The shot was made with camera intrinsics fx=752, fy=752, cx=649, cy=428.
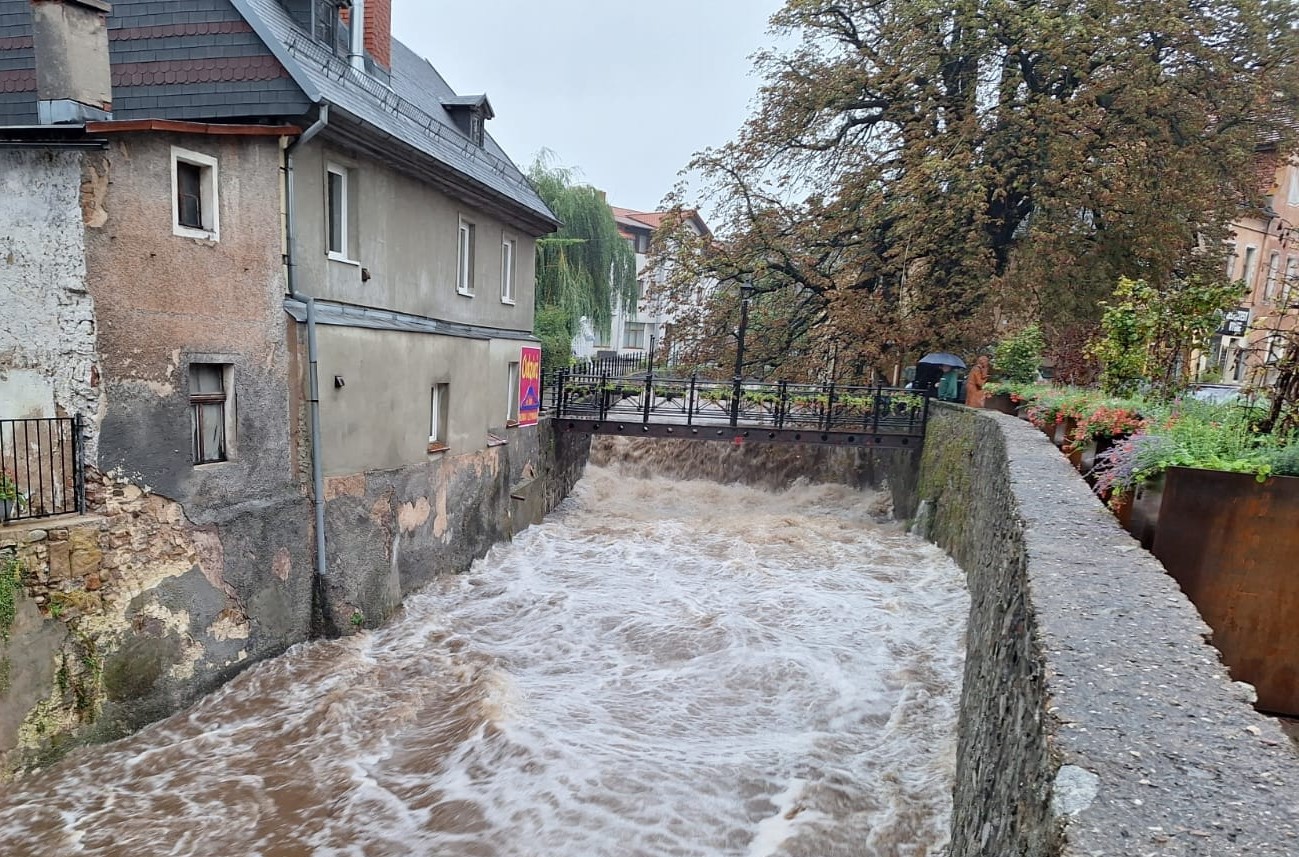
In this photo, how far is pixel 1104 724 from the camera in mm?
2320

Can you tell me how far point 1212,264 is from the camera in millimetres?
17891

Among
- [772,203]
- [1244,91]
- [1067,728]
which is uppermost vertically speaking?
[1244,91]

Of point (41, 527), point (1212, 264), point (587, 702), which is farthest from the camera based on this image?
point (1212, 264)

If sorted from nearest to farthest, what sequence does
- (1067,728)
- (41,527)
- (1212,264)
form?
(1067,728), (41,527), (1212,264)

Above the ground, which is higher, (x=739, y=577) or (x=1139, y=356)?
(x=1139, y=356)

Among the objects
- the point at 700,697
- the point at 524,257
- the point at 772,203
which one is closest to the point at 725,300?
the point at 772,203

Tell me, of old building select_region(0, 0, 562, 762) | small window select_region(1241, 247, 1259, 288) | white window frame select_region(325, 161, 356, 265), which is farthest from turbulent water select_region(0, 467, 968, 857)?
small window select_region(1241, 247, 1259, 288)

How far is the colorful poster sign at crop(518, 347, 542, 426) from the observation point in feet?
51.2

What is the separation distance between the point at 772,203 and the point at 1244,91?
35.3 feet

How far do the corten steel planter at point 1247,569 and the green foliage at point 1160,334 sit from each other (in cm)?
544

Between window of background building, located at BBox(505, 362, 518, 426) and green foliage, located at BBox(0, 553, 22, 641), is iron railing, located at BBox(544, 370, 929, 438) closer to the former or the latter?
window of background building, located at BBox(505, 362, 518, 426)

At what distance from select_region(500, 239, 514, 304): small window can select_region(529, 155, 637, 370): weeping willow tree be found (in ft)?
29.5

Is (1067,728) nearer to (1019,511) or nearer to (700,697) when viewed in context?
(1019,511)

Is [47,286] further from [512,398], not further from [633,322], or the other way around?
[633,322]
